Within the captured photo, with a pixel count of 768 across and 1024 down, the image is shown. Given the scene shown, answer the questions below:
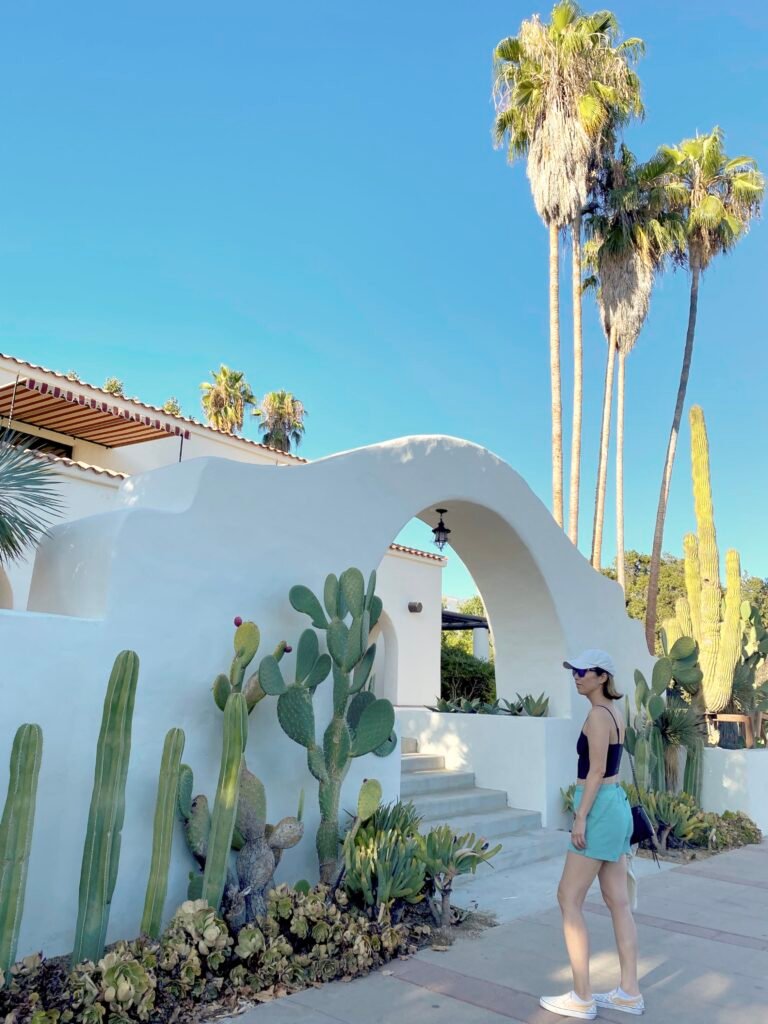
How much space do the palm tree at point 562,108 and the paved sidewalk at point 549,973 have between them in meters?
10.1

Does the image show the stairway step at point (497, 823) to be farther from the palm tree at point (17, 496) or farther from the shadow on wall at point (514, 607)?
the palm tree at point (17, 496)

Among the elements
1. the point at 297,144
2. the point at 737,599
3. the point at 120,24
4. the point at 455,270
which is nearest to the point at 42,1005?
the point at 737,599

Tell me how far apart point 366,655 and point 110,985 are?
2.59 m

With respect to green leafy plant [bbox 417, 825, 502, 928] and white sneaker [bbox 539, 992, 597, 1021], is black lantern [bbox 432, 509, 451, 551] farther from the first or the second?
white sneaker [bbox 539, 992, 597, 1021]

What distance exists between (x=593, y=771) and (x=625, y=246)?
1623 cm

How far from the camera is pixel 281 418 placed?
29.3 m

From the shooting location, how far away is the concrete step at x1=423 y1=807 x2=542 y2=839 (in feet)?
23.9

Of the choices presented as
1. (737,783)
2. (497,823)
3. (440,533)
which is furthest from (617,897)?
(737,783)

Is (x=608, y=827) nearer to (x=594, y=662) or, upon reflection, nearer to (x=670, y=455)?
(x=594, y=662)

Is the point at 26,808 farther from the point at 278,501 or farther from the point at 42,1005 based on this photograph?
the point at 278,501

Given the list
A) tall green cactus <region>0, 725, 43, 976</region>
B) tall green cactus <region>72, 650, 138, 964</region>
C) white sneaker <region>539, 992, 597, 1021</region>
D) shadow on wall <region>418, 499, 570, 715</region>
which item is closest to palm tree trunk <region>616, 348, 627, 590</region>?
shadow on wall <region>418, 499, 570, 715</region>

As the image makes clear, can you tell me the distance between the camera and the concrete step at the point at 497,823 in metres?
7.29

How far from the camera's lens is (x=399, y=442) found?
699 cm

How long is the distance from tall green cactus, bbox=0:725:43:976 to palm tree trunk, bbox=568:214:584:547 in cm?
1243
